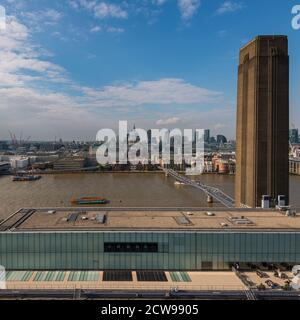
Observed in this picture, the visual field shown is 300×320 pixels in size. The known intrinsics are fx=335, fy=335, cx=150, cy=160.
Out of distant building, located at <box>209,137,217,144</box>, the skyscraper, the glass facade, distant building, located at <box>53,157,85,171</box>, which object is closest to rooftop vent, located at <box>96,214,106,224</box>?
the glass facade

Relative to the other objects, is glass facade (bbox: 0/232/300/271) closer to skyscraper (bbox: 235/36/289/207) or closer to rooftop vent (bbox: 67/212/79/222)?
rooftop vent (bbox: 67/212/79/222)

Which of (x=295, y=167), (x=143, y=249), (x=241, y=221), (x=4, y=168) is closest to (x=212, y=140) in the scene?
(x=295, y=167)

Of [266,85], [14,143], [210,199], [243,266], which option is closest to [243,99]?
[266,85]

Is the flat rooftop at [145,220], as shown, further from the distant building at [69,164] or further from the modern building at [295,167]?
the distant building at [69,164]

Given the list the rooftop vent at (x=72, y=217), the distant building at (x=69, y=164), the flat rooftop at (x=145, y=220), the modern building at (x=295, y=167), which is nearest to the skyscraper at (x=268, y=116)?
the flat rooftop at (x=145, y=220)

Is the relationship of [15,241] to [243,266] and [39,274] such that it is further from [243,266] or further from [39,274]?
[243,266]

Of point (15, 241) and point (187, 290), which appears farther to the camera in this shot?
point (15, 241)
